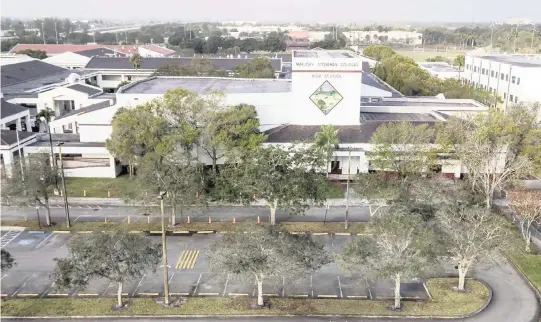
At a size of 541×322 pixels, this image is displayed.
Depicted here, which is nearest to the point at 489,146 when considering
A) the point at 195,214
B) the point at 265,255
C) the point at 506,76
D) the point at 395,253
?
the point at 395,253

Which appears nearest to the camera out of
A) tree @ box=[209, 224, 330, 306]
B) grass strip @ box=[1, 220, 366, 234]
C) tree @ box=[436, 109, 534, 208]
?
tree @ box=[209, 224, 330, 306]

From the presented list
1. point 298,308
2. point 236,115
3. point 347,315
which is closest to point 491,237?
point 347,315

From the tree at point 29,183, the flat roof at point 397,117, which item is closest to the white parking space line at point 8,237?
the tree at point 29,183

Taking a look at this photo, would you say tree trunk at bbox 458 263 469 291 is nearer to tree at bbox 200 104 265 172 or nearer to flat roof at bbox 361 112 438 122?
tree at bbox 200 104 265 172

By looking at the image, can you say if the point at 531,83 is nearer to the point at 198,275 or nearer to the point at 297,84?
the point at 297,84

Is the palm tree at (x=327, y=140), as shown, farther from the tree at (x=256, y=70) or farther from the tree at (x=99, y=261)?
the tree at (x=256, y=70)

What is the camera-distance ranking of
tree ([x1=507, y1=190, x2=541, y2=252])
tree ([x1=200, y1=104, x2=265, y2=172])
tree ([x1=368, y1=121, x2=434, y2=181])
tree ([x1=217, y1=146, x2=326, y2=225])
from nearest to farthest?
tree ([x1=507, y1=190, x2=541, y2=252]), tree ([x1=217, y1=146, x2=326, y2=225]), tree ([x1=368, y1=121, x2=434, y2=181]), tree ([x1=200, y1=104, x2=265, y2=172])

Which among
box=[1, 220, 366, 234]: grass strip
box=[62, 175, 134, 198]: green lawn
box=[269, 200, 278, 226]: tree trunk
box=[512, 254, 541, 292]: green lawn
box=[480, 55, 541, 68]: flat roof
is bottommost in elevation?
box=[512, 254, 541, 292]: green lawn

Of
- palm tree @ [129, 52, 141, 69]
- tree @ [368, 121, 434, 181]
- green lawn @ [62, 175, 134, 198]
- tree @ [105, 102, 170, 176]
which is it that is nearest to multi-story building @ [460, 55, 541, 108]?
tree @ [368, 121, 434, 181]
